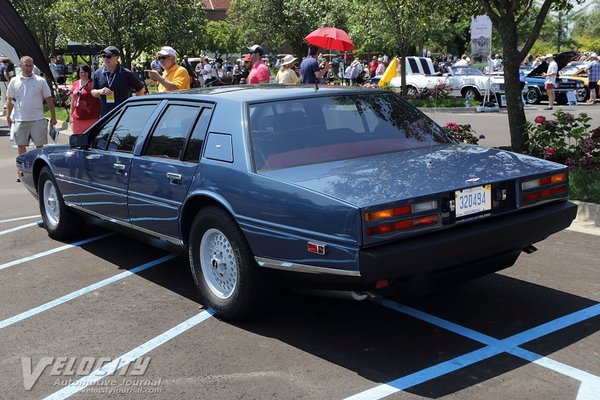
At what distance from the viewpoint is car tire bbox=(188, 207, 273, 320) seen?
4.23m

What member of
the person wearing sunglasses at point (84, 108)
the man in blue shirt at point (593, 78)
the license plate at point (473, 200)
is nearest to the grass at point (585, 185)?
the license plate at point (473, 200)

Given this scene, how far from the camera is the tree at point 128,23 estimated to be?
20.4m

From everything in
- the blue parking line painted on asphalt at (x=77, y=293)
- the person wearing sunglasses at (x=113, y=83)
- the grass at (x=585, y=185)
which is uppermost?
the person wearing sunglasses at (x=113, y=83)

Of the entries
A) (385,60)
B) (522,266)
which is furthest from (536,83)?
(522,266)

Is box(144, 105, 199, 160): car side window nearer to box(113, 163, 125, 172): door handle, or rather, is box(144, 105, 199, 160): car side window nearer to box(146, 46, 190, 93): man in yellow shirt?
box(113, 163, 125, 172): door handle

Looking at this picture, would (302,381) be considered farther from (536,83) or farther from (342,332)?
(536,83)

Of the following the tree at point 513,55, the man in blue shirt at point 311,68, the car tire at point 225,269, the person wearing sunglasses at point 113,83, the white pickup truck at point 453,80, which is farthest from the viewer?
the white pickup truck at point 453,80

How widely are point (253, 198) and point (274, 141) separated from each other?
0.57 metres

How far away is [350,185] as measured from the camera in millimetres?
3918

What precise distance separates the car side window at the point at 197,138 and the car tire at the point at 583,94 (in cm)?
2168

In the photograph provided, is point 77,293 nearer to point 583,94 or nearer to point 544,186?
point 544,186

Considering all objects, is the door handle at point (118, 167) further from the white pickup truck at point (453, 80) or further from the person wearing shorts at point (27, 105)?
the white pickup truck at point (453, 80)

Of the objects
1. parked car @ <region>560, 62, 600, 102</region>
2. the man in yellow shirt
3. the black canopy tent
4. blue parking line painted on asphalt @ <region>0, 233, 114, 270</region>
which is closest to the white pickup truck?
parked car @ <region>560, 62, 600, 102</region>

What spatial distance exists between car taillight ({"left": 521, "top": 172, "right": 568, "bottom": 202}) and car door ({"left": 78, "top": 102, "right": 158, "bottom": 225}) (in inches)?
115
